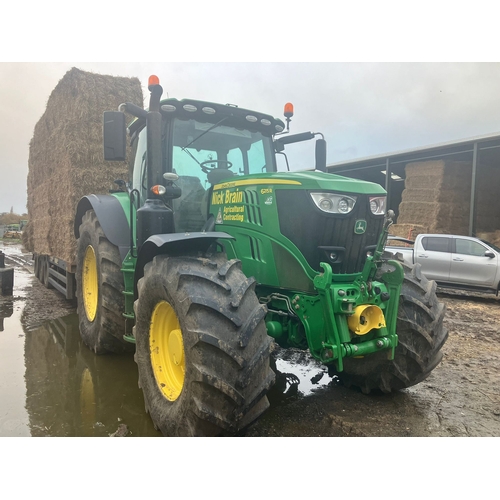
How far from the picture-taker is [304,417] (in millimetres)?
3244

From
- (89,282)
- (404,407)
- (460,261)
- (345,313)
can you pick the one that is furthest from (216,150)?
(460,261)

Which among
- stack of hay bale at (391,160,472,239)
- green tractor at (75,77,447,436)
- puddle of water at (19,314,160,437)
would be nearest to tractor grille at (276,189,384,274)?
green tractor at (75,77,447,436)

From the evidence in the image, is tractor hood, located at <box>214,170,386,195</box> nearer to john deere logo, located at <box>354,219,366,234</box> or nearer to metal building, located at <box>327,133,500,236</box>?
john deere logo, located at <box>354,219,366,234</box>

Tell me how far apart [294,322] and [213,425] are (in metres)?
1.07

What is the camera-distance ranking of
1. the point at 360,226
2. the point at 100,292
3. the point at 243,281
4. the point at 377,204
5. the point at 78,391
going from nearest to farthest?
the point at 243,281
the point at 360,226
the point at 377,204
the point at 78,391
the point at 100,292

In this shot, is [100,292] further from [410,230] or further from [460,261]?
[410,230]

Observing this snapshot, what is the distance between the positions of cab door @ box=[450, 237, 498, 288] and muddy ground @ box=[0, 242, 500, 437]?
4652mm

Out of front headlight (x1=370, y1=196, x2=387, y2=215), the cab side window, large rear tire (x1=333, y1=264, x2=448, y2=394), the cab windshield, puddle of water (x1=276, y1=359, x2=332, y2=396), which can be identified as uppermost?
the cab windshield

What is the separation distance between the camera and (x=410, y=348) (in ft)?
11.1

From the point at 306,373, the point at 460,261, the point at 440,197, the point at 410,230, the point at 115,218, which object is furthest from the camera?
the point at 410,230

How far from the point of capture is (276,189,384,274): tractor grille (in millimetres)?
3053

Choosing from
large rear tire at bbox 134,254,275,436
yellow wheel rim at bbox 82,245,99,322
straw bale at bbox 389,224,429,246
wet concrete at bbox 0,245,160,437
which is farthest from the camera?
straw bale at bbox 389,224,429,246

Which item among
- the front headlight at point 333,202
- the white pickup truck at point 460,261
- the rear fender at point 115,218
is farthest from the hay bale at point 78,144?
the white pickup truck at point 460,261

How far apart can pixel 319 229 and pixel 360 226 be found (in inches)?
13.7
